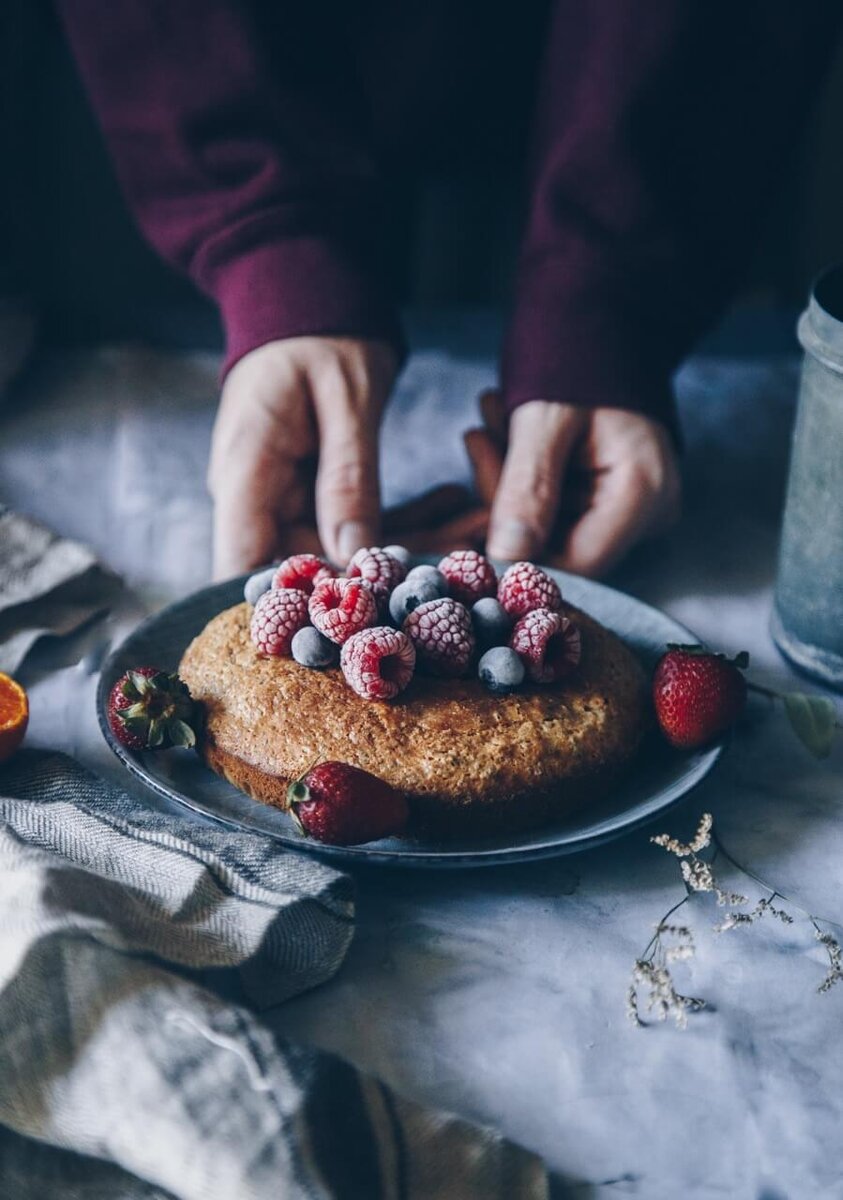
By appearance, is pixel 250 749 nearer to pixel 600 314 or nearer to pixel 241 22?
pixel 600 314

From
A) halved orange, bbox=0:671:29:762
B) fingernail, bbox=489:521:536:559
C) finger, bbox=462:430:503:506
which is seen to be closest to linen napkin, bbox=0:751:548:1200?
halved orange, bbox=0:671:29:762

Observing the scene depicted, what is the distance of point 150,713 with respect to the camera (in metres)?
0.93

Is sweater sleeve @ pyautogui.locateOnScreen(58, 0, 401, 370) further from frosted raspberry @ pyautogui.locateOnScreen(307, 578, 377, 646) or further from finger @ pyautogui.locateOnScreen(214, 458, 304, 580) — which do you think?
frosted raspberry @ pyautogui.locateOnScreen(307, 578, 377, 646)

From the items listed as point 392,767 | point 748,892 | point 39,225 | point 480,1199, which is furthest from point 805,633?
point 39,225

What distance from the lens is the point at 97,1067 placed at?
2.23ft

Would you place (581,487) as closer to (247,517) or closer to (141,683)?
(247,517)

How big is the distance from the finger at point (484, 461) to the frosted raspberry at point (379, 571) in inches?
14.5

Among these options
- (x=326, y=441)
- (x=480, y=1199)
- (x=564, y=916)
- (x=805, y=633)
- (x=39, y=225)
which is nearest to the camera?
(x=480, y=1199)

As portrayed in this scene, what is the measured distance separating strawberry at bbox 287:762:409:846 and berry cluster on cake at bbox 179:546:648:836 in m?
0.04

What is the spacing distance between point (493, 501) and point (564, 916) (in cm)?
58

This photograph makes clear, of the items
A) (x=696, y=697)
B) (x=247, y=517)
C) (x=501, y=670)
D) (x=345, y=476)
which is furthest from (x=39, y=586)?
(x=696, y=697)

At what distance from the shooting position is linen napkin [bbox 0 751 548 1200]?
65cm

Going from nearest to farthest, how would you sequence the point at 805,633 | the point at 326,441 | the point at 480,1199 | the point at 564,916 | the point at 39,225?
the point at 480,1199, the point at 564,916, the point at 805,633, the point at 326,441, the point at 39,225

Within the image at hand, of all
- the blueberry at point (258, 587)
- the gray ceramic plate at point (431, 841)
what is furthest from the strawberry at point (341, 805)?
the blueberry at point (258, 587)
